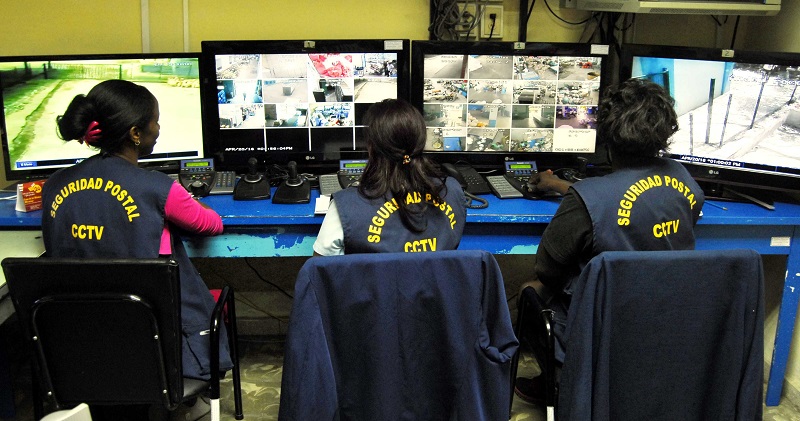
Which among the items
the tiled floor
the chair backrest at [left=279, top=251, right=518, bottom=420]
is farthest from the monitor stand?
the chair backrest at [left=279, top=251, right=518, bottom=420]

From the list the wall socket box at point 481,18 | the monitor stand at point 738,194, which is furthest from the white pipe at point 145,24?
the monitor stand at point 738,194

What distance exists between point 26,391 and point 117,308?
1.20 meters

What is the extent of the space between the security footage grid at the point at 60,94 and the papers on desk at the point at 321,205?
0.63m

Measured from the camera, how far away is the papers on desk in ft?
7.21

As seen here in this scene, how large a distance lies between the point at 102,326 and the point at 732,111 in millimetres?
2040

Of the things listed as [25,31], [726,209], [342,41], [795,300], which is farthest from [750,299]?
[25,31]

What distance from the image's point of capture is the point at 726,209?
2.32m

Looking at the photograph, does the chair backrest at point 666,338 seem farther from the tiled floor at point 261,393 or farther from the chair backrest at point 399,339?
the tiled floor at point 261,393

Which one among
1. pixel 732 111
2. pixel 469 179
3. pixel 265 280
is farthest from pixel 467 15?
pixel 265 280

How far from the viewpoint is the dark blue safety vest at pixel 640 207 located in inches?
70.9

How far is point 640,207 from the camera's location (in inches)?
71.4

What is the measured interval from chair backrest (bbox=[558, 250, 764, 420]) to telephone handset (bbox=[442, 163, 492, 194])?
2.84ft

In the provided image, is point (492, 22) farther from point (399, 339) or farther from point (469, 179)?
point (399, 339)

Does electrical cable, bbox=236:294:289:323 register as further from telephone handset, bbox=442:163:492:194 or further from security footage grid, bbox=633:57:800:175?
security footage grid, bbox=633:57:800:175
